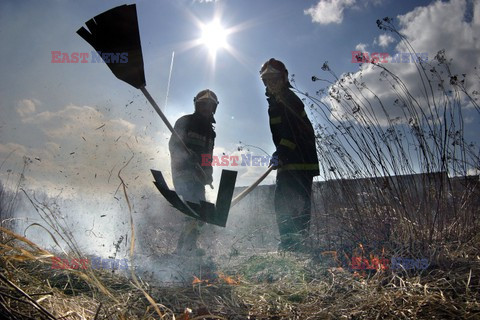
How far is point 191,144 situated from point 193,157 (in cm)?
53

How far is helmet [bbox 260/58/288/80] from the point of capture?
4.74 metres

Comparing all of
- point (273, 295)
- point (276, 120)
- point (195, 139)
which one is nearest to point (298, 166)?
point (276, 120)

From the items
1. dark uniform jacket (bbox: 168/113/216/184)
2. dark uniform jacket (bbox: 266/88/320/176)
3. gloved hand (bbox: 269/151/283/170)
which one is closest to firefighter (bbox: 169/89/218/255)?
dark uniform jacket (bbox: 168/113/216/184)

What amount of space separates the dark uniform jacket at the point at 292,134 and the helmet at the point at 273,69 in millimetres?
267

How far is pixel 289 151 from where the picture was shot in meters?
4.46

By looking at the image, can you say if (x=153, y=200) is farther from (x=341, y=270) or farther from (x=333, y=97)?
(x=341, y=270)

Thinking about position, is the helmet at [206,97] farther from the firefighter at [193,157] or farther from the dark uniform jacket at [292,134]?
the dark uniform jacket at [292,134]

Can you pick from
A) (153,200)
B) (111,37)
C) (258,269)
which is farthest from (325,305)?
(153,200)

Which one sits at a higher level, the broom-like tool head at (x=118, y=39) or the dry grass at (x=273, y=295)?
the broom-like tool head at (x=118, y=39)

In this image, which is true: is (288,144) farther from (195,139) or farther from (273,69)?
(195,139)

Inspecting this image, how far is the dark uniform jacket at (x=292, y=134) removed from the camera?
445 centimetres

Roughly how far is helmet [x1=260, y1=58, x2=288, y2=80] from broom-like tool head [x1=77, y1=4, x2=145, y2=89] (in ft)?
6.20

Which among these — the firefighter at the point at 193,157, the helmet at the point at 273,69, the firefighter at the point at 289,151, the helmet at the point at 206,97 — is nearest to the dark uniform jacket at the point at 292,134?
the firefighter at the point at 289,151

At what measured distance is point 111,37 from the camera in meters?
3.39
